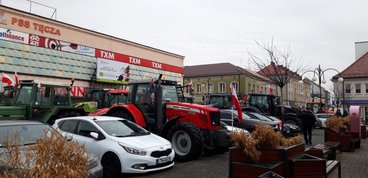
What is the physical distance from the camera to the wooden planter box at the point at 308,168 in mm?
5949

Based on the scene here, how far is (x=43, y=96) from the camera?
12977mm

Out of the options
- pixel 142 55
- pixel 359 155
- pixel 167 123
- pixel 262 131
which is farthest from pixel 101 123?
pixel 142 55

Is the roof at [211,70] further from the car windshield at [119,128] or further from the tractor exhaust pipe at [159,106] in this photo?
the car windshield at [119,128]

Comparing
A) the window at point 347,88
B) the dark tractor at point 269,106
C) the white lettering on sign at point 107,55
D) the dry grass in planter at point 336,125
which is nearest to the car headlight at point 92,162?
the dry grass in planter at point 336,125

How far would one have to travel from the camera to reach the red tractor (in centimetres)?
1048

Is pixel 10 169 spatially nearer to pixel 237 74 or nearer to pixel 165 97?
pixel 165 97

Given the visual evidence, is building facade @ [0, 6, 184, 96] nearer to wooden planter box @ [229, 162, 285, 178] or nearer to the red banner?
the red banner

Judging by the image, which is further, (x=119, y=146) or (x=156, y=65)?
(x=156, y=65)

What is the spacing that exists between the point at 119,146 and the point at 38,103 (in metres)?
6.15

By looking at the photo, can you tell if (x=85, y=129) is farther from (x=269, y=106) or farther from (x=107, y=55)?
(x=107, y=55)

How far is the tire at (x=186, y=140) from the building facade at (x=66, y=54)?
1795cm

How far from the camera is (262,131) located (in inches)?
238

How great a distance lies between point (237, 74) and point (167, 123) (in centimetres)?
5380

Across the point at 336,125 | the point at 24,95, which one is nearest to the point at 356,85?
the point at 336,125
